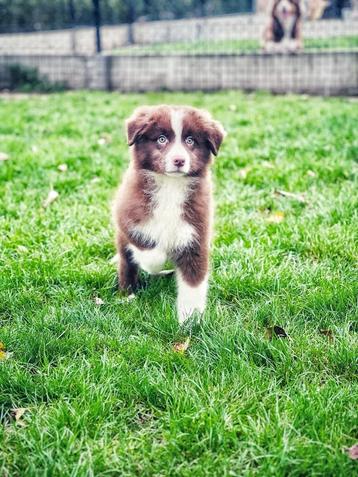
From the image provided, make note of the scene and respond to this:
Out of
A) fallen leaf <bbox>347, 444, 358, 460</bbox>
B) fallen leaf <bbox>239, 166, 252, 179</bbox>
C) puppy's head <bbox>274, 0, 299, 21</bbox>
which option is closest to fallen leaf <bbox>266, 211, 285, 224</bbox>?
fallen leaf <bbox>239, 166, 252, 179</bbox>

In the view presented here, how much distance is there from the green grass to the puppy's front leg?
27.4 ft

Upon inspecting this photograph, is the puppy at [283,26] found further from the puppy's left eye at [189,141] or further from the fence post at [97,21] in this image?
the puppy's left eye at [189,141]

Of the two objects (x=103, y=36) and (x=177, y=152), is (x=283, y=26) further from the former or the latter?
(x=177, y=152)

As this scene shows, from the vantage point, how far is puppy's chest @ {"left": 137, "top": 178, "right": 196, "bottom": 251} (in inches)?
115

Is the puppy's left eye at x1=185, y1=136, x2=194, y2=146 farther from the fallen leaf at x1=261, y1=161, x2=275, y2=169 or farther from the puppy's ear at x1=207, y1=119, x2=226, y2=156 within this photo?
the fallen leaf at x1=261, y1=161, x2=275, y2=169

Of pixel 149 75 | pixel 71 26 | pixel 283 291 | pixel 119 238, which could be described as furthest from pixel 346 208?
pixel 71 26

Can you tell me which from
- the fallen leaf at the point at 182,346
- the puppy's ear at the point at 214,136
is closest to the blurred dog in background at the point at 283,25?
the puppy's ear at the point at 214,136

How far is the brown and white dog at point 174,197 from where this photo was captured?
2.89 metres

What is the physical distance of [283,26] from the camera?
12195mm

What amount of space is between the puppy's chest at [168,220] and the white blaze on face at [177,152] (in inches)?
5.7

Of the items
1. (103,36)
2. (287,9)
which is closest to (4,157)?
(103,36)

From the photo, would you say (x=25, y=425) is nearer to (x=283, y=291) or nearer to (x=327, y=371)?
(x=327, y=371)

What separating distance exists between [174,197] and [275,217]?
4.68 feet

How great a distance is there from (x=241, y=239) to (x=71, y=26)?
351 inches
